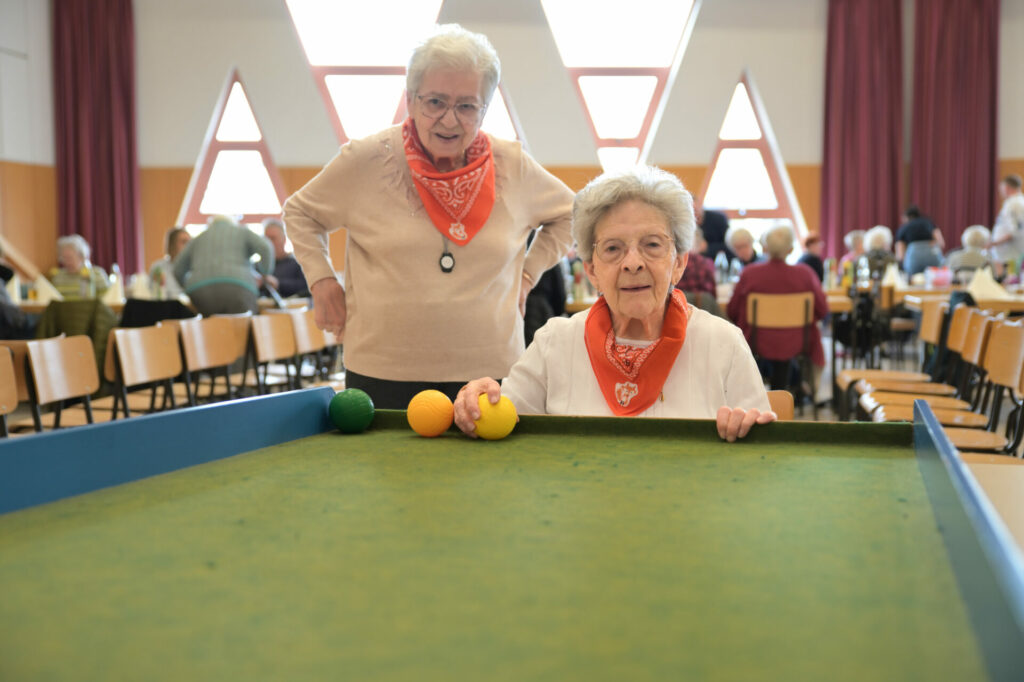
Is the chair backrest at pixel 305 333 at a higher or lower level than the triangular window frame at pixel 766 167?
lower

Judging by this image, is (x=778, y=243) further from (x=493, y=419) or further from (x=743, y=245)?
(x=493, y=419)

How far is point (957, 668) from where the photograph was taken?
30.4 inches

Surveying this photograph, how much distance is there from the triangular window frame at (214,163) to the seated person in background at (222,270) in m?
5.11

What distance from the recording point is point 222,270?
6.43 meters

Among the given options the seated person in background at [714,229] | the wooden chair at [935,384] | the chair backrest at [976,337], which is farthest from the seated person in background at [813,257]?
the chair backrest at [976,337]

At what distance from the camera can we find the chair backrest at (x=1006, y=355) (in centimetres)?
345

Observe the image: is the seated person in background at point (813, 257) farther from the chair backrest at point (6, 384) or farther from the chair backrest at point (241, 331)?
the chair backrest at point (6, 384)

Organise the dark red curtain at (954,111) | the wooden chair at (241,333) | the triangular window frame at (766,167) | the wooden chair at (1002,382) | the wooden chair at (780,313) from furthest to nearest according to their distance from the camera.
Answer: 1. the triangular window frame at (766,167)
2. the dark red curtain at (954,111)
3. the wooden chair at (780,313)
4. the wooden chair at (241,333)
5. the wooden chair at (1002,382)

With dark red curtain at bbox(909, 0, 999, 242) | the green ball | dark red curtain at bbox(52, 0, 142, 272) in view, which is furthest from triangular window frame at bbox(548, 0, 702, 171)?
the green ball

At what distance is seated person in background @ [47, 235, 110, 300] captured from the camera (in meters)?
6.67

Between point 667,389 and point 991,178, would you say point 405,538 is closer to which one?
point 667,389

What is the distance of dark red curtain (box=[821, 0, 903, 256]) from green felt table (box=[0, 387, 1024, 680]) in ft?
34.0

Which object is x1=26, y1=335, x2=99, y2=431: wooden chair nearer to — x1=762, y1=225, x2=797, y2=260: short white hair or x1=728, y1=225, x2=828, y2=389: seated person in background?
x1=728, y1=225, x2=828, y2=389: seated person in background

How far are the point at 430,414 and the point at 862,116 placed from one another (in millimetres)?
10643
